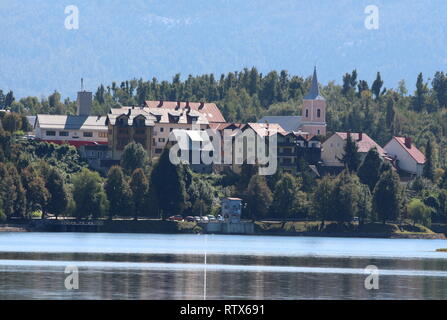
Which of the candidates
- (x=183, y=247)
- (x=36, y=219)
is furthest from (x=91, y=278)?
(x=36, y=219)

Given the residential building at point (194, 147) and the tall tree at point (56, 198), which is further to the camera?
the residential building at point (194, 147)

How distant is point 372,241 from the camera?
149 metres

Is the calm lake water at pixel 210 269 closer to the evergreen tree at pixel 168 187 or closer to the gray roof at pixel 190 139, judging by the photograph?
the evergreen tree at pixel 168 187

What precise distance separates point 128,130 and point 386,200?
48.0 m

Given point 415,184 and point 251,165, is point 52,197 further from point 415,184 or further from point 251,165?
point 415,184

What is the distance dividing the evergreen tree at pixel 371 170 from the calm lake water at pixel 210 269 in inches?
1643

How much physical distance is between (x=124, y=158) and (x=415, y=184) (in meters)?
41.6

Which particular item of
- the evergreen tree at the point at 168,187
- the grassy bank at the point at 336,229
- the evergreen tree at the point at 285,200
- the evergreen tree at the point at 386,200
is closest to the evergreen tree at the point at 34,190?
the evergreen tree at the point at 168,187

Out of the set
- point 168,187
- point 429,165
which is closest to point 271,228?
point 168,187

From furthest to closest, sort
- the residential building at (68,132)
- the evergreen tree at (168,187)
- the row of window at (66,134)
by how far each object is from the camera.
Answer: the row of window at (66,134) < the residential building at (68,132) < the evergreen tree at (168,187)

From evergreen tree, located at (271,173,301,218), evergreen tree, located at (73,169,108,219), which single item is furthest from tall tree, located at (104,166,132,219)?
evergreen tree, located at (271,173,301,218)

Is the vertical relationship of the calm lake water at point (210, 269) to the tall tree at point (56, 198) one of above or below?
below

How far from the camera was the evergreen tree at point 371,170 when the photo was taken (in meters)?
174

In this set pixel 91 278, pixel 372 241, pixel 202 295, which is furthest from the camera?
pixel 372 241
